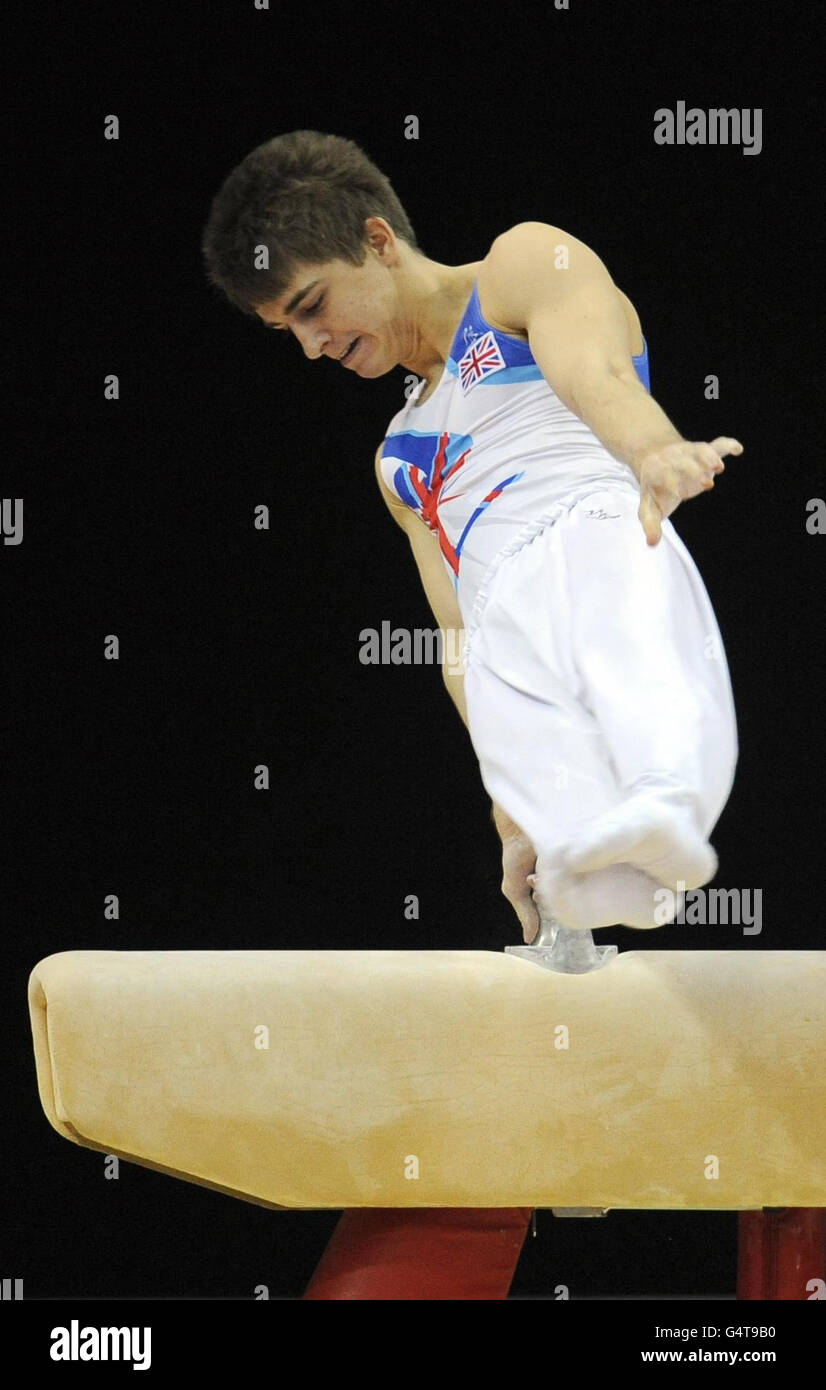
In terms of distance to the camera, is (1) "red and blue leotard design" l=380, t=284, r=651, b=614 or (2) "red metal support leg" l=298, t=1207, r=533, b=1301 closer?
(2) "red metal support leg" l=298, t=1207, r=533, b=1301

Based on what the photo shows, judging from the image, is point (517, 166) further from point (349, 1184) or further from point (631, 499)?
point (349, 1184)

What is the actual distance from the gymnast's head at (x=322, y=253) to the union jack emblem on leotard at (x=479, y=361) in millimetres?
216

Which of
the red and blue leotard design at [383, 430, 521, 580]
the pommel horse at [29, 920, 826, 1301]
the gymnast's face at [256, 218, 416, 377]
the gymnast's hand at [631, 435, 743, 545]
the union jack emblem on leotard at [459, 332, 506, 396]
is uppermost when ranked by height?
the gymnast's face at [256, 218, 416, 377]

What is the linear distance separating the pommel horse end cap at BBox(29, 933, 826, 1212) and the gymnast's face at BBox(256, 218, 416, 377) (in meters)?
1.27

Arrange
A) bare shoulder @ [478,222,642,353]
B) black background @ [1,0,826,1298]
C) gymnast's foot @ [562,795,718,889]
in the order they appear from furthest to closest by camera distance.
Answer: black background @ [1,0,826,1298] < bare shoulder @ [478,222,642,353] < gymnast's foot @ [562,795,718,889]

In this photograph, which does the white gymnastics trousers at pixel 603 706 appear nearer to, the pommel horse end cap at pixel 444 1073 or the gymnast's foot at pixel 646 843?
the gymnast's foot at pixel 646 843

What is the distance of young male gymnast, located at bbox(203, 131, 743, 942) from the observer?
7.29ft

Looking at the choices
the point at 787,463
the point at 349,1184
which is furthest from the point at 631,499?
the point at 787,463

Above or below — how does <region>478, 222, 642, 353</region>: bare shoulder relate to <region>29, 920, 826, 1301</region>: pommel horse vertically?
above

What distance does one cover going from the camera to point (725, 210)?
394 centimetres

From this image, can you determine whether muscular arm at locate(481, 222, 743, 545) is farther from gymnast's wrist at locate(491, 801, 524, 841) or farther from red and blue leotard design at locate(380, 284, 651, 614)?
gymnast's wrist at locate(491, 801, 524, 841)

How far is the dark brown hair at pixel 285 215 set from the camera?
9.73 feet

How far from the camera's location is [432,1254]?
2445 mm

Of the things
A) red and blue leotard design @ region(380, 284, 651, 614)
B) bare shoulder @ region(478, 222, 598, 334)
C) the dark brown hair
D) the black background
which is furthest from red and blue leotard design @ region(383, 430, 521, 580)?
the black background
